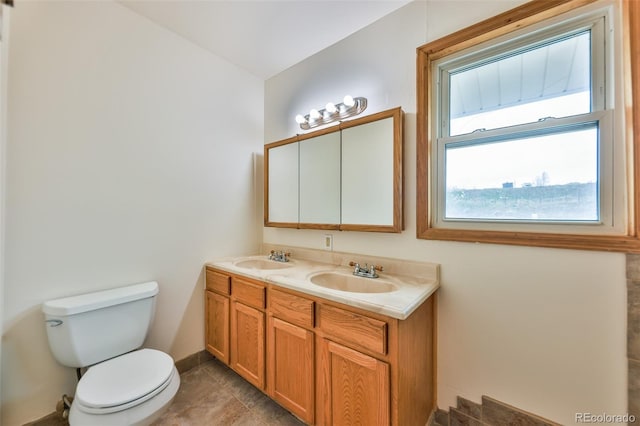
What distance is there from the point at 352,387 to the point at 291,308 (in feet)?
1.61

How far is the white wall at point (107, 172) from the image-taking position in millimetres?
1286

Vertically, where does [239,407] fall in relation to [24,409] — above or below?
below

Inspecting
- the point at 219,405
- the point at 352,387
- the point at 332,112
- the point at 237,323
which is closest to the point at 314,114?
the point at 332,112

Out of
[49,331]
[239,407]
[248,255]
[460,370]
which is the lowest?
[239,407]

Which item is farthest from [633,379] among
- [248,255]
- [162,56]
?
[162,56]

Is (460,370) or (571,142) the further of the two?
(460,370)

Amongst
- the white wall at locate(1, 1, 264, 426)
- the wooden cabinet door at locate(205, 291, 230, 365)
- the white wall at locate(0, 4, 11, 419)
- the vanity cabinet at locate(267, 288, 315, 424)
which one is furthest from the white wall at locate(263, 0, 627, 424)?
the white wall at locate(0, 4, 11, 419)

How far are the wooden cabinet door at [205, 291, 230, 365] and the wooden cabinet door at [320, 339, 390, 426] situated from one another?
0.90 meters

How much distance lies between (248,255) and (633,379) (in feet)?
7.86

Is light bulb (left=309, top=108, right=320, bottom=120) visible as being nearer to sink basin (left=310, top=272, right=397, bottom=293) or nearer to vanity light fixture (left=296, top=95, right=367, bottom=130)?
vanity light fixture (left=296, top=95, right=367, bottom=130)

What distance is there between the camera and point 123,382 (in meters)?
1.18

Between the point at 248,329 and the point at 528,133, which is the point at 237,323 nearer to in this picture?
the point at 248,329

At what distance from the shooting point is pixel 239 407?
1594 millimetres

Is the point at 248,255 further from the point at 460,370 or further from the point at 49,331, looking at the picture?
the point at 460,370
